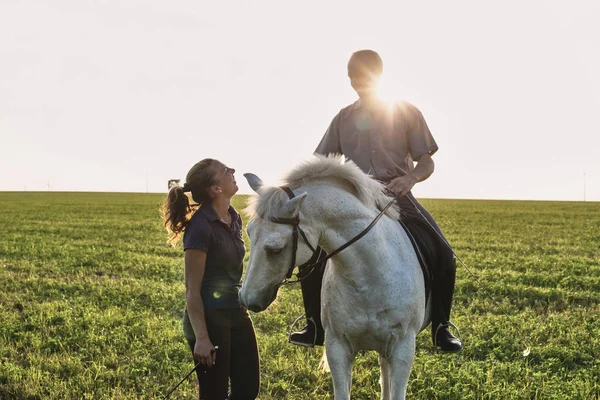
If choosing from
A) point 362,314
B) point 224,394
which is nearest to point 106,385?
point 224,394

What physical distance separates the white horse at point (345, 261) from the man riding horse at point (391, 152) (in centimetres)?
34

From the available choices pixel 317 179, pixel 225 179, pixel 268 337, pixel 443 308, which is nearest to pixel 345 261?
pixel 317 179

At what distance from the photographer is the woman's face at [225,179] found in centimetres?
395

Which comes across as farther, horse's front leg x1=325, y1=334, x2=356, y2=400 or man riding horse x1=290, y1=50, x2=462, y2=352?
man riding horse x1=290, y1=50, x2=462, y2=352

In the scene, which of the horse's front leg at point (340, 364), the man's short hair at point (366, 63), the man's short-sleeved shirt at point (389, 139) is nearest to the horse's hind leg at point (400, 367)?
the horse's front leg at point (340, 364)

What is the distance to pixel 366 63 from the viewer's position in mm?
4262

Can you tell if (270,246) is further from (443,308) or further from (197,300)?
(443,308)

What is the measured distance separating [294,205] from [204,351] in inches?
52.0

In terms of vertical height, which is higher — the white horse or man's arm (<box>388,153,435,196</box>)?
man's arm (<box>388,153,435,196</box>)

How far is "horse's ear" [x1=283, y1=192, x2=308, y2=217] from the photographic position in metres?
3.03

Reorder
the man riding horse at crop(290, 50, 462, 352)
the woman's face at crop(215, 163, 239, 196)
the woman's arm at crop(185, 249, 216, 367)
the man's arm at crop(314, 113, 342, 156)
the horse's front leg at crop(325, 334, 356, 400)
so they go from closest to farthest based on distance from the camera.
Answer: the woman's arm at crop(185, 249, 216, 367) < the horse's front leg at crop(325, 334, 356, 400) < the woman's face at crop(215, 163, 239, 196) < the man riding horse at crop(290, 50, 462, 352) < the man's arm at crop(314, 113, 342, 156)

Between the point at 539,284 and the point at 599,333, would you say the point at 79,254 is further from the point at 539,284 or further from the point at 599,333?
the point at 599,333

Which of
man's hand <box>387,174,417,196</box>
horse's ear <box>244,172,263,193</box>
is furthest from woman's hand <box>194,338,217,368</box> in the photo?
man's hand <box>387,174,417,196</box>

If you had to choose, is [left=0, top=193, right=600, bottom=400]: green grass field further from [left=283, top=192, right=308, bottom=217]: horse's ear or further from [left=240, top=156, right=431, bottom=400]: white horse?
[left=283, top=192, right=308, bottom=217]: horse's ear
